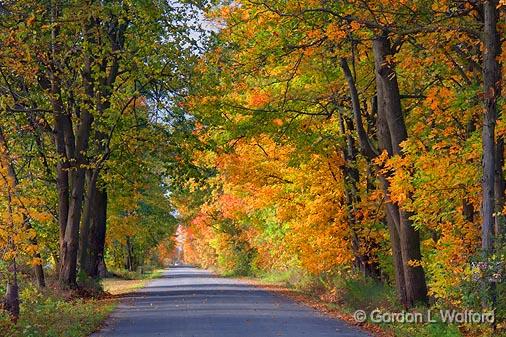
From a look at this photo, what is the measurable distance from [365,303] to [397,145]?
5411mm

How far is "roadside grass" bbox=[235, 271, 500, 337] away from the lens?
13734mm

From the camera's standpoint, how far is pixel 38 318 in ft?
53.5

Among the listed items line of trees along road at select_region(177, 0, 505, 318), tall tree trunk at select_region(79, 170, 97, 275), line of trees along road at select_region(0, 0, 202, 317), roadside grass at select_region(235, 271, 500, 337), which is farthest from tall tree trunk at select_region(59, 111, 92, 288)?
roadside grass at select_region(235, 271, 500, 337)

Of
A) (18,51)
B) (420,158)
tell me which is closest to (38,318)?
(18,51)

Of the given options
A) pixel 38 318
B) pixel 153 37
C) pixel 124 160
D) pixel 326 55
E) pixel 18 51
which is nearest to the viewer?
pixel 18 51

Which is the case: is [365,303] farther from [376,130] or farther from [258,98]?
[258,98]

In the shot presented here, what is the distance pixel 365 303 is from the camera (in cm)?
2167

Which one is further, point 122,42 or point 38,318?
point 122,42

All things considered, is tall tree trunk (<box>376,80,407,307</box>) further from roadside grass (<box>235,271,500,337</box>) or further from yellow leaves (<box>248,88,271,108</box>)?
yellow leaves (<box>248,88,271,108</box>)

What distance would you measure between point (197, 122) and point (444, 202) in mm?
10672

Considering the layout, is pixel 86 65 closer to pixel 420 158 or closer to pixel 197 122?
pixel 197 122

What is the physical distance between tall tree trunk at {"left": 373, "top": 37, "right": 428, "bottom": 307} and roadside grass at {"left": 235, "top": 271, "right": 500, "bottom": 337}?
66cm

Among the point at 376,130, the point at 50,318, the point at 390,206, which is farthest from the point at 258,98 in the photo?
the point at 50,318

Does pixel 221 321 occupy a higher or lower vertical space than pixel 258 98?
lower
